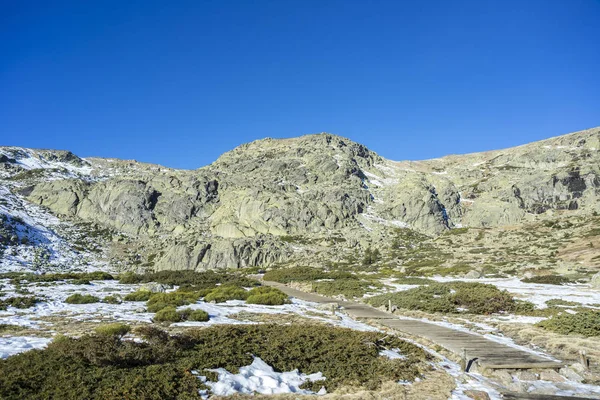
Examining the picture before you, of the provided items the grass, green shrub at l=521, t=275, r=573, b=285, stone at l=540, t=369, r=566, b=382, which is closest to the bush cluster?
the grass

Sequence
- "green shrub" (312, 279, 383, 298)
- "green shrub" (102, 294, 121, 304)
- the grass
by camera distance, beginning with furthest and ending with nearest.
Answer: "green shrub" (312, 279, 383, 298)
"green shrub" (102, 294, 121, 304)
the grass

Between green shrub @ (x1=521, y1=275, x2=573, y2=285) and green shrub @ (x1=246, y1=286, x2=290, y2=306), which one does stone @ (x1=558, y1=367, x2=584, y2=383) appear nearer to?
green shrub @ (x1=246, y1=286, x2=290, y2=306)

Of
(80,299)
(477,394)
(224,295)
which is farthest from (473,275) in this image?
(80,299)

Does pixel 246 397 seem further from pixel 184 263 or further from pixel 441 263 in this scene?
pixel 184 263

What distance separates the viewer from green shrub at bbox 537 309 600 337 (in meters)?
18.3

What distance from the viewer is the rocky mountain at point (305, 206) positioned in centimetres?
8706

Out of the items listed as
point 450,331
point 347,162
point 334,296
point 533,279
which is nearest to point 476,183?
point 347,162

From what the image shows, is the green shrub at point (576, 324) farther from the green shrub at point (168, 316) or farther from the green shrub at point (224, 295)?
the green shrub at point (224, 295)

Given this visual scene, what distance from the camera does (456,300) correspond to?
91.7 feet

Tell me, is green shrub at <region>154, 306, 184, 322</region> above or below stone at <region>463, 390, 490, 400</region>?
above

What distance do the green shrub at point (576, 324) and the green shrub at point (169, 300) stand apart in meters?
22.4

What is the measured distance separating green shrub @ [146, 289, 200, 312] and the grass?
308 inches

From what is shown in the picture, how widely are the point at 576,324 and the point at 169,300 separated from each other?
25.0 meters

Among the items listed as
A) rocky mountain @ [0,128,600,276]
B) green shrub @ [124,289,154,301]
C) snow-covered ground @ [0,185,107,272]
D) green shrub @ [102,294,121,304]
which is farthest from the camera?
rocky mountain @ [0,128,600,276]
